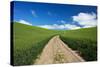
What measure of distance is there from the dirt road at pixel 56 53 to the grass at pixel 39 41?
2.2 inches

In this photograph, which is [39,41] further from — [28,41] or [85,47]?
[85,47]

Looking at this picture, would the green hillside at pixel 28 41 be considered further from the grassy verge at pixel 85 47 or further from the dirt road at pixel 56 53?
the grassy verge at pixel 85 47

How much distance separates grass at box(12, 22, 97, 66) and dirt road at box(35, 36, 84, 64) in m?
0.05

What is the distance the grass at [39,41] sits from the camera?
2.27 metres

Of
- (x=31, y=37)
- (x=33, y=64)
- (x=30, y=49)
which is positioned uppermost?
(x=31, y=37)

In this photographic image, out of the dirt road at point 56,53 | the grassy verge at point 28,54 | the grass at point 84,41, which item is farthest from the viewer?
the grass at point 84,41

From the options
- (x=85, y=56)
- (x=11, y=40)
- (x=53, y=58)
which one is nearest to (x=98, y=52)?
(x=85, y=56)

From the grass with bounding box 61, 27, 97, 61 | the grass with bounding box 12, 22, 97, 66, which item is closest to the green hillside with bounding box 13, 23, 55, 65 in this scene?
the grass with bounding box 12, 22, 97, 66

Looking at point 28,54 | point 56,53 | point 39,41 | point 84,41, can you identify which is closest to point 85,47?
point 84,41

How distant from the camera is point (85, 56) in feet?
8.60

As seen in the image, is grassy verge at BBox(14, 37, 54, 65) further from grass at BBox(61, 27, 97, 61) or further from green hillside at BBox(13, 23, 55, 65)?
grass at BBox(61, 27, 97, 61)

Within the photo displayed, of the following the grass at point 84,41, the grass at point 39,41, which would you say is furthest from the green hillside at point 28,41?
the grass at point 84,41
